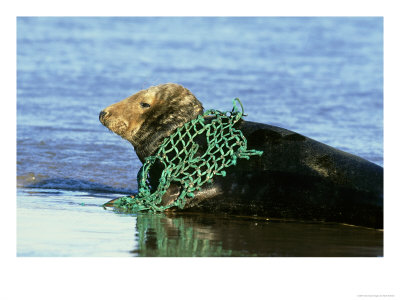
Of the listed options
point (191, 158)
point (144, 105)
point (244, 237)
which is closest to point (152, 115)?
point (144, 105)

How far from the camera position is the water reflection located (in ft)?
17.4

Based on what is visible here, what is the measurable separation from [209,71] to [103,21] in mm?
7297

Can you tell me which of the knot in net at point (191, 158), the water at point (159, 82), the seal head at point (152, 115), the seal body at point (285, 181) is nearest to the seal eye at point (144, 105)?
the seal head at point (152, 115)

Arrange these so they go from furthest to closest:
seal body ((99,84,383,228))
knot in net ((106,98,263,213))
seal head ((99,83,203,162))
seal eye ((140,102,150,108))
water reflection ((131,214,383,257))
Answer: seal eye ((140,102,150,108)), seal head ((99,83,203,162)), knot in net ((106,98,263,213)), seal body ((99,84,383,228)), water reflection ((131,214,383,257))

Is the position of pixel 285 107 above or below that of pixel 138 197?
above

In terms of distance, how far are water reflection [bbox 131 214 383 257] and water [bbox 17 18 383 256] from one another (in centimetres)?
1

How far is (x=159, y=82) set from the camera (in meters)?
14.2

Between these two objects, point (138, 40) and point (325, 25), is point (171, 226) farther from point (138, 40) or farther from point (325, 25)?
point (325, 25)

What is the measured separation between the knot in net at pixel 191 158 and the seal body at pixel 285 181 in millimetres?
77

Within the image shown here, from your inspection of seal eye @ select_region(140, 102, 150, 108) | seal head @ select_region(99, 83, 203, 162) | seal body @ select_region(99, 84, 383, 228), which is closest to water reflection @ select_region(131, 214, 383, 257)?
seal body @ select_region(99, 84, 383, 228)

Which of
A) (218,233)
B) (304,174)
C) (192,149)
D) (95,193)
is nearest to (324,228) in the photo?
(304,174)

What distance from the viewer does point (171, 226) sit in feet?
20.0

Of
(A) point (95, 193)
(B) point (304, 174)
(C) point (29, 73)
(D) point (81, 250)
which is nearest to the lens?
(D) point (81, 250)

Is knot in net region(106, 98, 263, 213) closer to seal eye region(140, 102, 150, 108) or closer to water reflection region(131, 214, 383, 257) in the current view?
water reflection region(131, 214, 383, 257)
